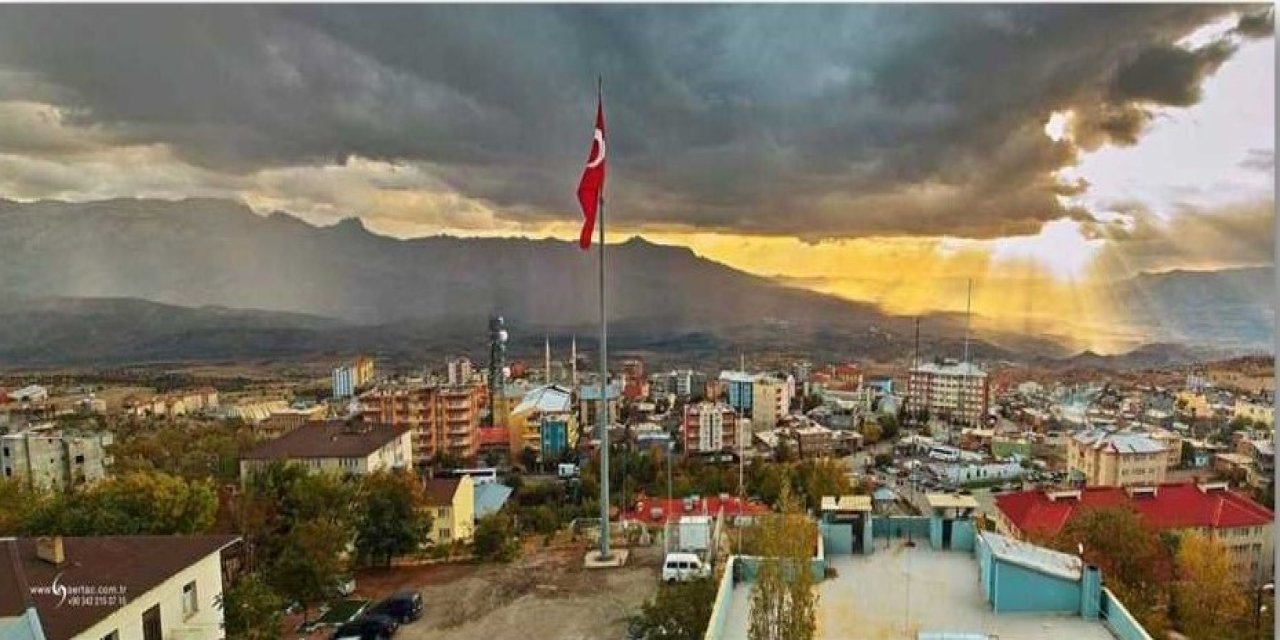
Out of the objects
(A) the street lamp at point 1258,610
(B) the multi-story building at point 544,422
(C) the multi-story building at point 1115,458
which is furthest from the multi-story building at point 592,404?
(A) the street lamp at point 1258,610

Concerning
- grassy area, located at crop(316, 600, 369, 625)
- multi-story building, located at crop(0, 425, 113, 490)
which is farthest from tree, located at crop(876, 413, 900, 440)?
multi-story building, located at crop(0, 425, 113, 490)

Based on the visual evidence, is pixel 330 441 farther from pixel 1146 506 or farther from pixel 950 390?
pixel 1146 506

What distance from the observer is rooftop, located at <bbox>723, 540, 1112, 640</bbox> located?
2.21 m

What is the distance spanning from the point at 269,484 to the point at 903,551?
3.31 meters

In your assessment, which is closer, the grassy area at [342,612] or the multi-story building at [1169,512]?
the multi-story building at [1169,512]

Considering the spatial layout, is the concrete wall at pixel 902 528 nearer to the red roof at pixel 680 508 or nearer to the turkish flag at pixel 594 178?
the red roof at pixel 680 508

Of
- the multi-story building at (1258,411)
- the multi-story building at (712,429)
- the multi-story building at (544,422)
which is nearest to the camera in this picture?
the multi-story building at (1258,411)

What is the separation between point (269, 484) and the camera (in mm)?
3879

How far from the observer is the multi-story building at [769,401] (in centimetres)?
421

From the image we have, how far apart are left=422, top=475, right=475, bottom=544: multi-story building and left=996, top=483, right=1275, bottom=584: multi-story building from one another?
2.78 m

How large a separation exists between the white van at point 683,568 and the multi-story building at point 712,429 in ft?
3.68

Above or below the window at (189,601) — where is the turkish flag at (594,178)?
above

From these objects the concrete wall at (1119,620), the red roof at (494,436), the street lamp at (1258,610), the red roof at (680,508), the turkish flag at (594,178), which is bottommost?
the street lamp at (1258,610)

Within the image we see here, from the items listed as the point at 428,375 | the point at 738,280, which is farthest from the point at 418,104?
the point at 738,280
